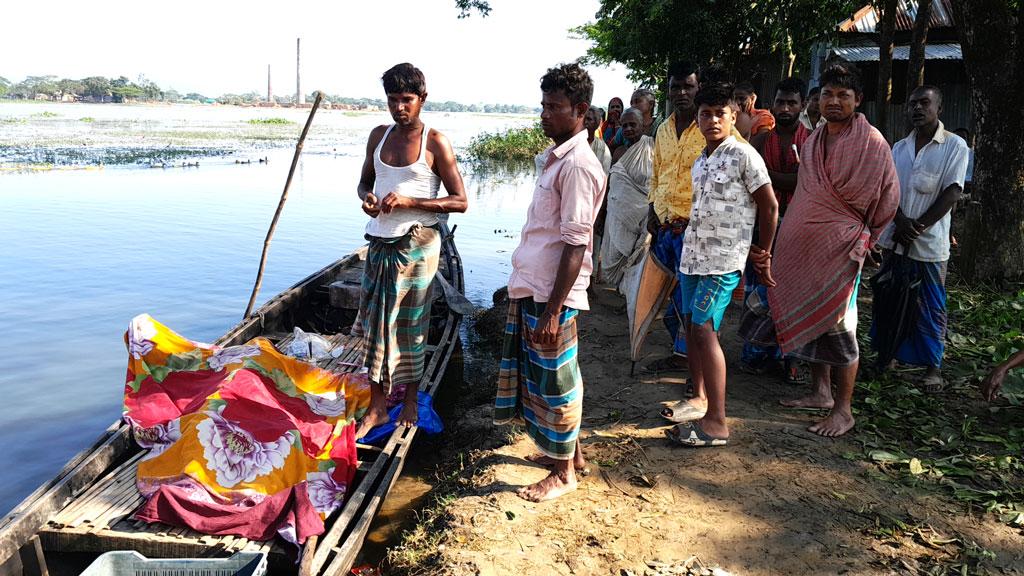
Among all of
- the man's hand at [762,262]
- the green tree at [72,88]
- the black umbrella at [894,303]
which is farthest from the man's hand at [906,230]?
the green tree at [72,88]

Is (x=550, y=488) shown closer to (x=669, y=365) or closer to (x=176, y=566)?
(x=176, y=566)

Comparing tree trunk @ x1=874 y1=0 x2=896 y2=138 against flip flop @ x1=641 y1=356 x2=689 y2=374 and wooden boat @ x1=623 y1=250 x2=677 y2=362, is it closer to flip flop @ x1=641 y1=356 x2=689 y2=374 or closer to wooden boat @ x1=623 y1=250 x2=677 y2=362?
flip flop @ x1=641 y1=356 x2=689 y2=374

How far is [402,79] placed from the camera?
3486 mm

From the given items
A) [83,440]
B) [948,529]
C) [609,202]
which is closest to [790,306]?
[948,529]

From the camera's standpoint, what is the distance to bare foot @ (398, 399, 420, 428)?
388 cm

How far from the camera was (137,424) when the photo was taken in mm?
3432

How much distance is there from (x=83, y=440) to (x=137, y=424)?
2.32 metres

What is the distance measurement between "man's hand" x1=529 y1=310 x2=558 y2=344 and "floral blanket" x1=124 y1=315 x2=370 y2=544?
1.20m

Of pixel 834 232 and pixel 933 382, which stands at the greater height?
pixel 834 232

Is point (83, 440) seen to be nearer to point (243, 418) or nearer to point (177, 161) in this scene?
point (243, 418)

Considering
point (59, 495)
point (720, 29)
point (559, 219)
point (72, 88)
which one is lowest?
point (59, 495)

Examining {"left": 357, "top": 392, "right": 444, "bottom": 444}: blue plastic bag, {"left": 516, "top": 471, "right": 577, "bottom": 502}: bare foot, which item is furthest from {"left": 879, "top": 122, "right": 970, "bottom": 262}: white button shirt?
{"left": 357, "top": 392, "right": 444, "bottom": 444}: blue plastic bag

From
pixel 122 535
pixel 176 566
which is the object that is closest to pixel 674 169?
pixel 176 566

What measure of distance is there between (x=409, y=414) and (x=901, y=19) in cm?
1260
